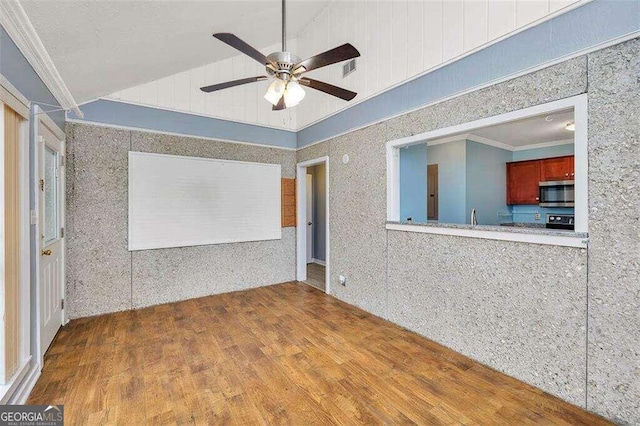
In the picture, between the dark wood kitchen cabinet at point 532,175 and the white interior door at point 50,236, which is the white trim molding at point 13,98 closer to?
the white interior door at point 50,236

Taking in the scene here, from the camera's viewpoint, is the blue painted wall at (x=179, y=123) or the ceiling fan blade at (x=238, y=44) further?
the blue painted wall at (x=179, y=123)

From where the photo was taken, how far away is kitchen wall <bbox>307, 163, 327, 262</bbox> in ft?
21.7

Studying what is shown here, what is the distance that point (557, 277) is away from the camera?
200 cm

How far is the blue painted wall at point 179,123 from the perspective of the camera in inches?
141

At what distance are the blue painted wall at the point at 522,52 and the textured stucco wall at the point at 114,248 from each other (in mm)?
2860

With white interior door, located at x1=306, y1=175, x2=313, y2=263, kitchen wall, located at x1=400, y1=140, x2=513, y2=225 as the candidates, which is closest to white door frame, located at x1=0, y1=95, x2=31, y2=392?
kitchen wall, located at x1=400, y1=140, x2=513, y2=225

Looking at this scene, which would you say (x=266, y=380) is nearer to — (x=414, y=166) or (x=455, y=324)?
(x=455, y=324)

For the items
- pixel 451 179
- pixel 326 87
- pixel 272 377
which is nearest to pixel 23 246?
pixel 272 377

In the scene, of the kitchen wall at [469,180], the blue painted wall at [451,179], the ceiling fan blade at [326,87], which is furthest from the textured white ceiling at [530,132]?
the ceiling fan blade at [326,87]

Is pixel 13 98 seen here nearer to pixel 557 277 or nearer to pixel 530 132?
pixel 557 277

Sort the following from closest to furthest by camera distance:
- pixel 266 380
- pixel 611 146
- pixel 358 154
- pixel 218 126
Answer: pixel 611 146
pixel 266 380
pixel 358 154
pixel 218 126

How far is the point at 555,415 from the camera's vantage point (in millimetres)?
1846

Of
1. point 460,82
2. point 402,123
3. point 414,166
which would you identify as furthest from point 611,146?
point 414,166

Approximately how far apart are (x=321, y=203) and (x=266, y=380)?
15.5ft
